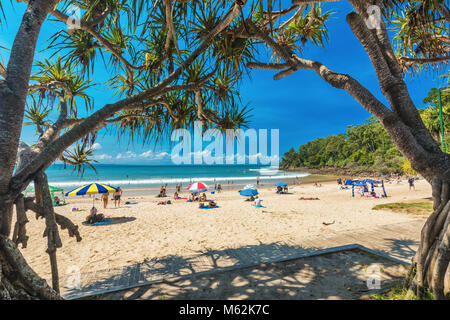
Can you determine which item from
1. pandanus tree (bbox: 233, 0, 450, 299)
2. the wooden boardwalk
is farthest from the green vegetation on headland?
pandanus tree (bbox: 233, 0, 450, 299)

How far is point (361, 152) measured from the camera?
229 ft

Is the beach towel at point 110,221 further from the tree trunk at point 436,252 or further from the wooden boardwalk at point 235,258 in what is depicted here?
the tree trunk at point 436,252

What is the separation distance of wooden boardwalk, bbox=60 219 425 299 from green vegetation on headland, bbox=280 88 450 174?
26.3 meters

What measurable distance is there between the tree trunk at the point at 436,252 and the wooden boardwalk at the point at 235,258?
7.20 ft

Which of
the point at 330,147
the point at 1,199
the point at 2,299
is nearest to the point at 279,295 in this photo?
the point at 2,299

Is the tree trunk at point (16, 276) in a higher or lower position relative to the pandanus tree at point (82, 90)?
lower

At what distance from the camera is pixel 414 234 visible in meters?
6.22

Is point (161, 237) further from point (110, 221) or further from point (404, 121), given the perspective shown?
point (404, 121)

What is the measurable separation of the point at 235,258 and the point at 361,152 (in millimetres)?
80778

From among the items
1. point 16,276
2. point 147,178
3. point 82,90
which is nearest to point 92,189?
point 82,90

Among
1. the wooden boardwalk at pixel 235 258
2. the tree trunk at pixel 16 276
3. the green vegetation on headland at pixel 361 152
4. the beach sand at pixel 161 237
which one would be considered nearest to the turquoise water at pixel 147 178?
the beach sand at pixel 161 237

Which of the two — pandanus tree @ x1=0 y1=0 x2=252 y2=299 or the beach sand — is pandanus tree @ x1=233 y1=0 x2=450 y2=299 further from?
the beach sand

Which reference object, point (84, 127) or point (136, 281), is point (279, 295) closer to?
point (136, 281)

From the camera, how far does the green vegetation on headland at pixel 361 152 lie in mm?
48344
